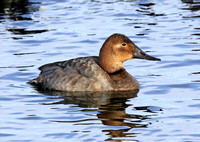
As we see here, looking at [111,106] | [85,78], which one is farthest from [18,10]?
[111,106]

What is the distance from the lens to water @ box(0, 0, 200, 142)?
26.7 feet

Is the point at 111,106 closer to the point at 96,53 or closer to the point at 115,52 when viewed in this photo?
the point at 115,52

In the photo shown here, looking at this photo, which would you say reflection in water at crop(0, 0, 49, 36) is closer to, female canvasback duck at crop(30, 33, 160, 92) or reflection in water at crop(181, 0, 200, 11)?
reflection in water at crop(181, 0, 200, 11)

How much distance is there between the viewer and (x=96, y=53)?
13469 mm

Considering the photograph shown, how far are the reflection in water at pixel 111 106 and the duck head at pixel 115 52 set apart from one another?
0.61 metres

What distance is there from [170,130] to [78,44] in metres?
6.70

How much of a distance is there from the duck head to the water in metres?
0.65

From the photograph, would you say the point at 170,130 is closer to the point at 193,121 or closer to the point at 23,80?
the point at 193,121

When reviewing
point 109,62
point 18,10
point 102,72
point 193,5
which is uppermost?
point 18,10

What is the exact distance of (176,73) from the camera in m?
11.5

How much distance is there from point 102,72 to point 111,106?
4.00 ft

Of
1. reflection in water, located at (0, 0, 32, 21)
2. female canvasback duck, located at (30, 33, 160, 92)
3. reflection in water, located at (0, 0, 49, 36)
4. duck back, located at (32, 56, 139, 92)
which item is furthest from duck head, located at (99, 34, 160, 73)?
reflection in water, located at (0, 0, 32, 21)

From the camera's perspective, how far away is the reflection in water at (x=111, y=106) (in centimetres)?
820

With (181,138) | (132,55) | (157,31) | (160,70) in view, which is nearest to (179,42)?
(157,31)
